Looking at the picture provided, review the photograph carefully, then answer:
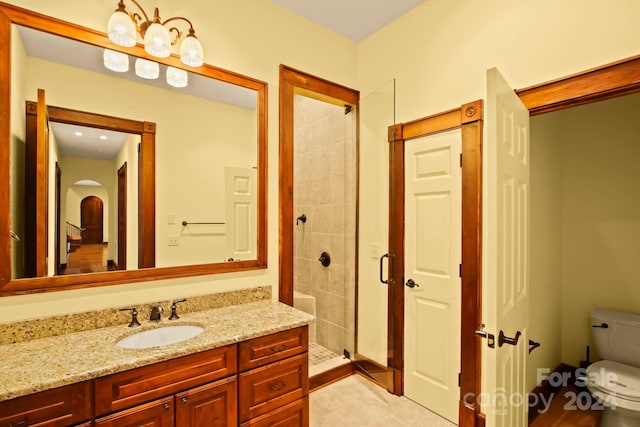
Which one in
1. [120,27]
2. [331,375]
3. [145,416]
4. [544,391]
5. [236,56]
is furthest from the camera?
[331,375]

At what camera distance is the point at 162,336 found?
1.69m

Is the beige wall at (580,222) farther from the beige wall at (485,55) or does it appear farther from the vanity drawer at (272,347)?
the vanity drawer at (272,347)

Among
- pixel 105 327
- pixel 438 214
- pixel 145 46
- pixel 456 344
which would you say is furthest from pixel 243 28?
pixel 456 344

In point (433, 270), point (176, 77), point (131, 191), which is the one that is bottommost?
point (433, 270)

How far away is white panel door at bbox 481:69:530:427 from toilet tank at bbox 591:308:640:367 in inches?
51.0

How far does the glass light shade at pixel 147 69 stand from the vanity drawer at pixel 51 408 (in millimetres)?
1575

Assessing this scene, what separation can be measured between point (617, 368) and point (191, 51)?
11.5 feet

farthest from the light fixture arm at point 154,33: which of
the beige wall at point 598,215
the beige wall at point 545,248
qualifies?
the beige wall at point 598,215

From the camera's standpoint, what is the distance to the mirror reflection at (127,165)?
151 centimetres

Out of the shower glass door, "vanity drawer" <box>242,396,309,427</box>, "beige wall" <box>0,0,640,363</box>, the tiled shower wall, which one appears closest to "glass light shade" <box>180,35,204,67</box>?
"beige wall" <box>0,0,640,363</box>

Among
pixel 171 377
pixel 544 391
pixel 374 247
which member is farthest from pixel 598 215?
pixel 171 377

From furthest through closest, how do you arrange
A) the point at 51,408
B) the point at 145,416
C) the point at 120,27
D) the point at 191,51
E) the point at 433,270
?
the point at 433,270, the point at 191,51, the point at 120,27, the point at 145,416, the point at 51,408

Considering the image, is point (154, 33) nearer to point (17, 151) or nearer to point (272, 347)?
point (17, 151)

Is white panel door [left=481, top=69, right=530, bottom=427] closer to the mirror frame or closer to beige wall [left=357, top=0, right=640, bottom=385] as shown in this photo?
beige wall [left=357, top=0, right=640, bottom=385]
